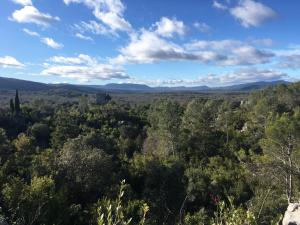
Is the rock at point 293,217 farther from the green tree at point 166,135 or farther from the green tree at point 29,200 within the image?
the green tree at point 166,135

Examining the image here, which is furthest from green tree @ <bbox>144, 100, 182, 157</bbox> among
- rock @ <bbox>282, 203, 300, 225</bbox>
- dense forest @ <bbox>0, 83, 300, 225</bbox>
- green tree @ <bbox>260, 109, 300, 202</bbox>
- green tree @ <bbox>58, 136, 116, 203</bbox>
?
rock @ <bbox>282, 203, 300, 225</bbox>

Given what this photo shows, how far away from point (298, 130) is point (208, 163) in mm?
17268

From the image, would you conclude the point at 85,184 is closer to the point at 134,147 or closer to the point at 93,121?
the point at 134,147

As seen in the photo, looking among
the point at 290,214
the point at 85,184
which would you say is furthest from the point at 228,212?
the point at 85,184

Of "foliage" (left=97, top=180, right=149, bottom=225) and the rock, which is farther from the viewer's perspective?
the rock

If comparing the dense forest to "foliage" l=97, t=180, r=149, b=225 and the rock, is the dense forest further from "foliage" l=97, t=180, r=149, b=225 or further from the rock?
the rock

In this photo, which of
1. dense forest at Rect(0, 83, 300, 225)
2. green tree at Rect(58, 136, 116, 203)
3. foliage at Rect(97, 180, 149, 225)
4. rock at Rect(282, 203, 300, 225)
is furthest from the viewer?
green tree at Rect(58, 136, 116, 203)

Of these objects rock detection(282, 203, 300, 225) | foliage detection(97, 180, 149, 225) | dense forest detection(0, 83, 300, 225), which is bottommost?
dense forest detection(0, 83, 300, 225)

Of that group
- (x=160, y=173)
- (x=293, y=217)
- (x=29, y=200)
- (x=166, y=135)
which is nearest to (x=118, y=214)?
(x=293, y=217)

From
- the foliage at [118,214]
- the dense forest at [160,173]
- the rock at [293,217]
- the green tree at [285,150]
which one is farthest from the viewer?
the green tree at [285,150]

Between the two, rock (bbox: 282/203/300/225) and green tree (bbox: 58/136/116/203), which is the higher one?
rock (bbox: 282/203/300/225)

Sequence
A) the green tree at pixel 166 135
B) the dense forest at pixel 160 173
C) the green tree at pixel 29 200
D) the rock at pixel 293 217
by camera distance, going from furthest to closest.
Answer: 1. the green tree at pixel 166 135
2. the dense forest at pixel 160 173
3. the green tree at pixel 29 200
4. the rock at pixel 293 217

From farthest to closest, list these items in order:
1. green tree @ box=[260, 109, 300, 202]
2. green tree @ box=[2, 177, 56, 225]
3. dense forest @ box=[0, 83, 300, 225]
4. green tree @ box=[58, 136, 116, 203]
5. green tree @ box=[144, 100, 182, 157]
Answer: green tree @ box=[144, 100, 182, 157] → green tree @ box=[260, 109, 300, 202] → green tree @ box=[58, 136, 116, 203] → dense forest @ box=[0, 83, 300, 225] → green tree @ box=[2, 177, 56, 225]

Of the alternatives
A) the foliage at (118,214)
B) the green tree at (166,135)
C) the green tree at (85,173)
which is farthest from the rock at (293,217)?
the green tree at (166,135)
